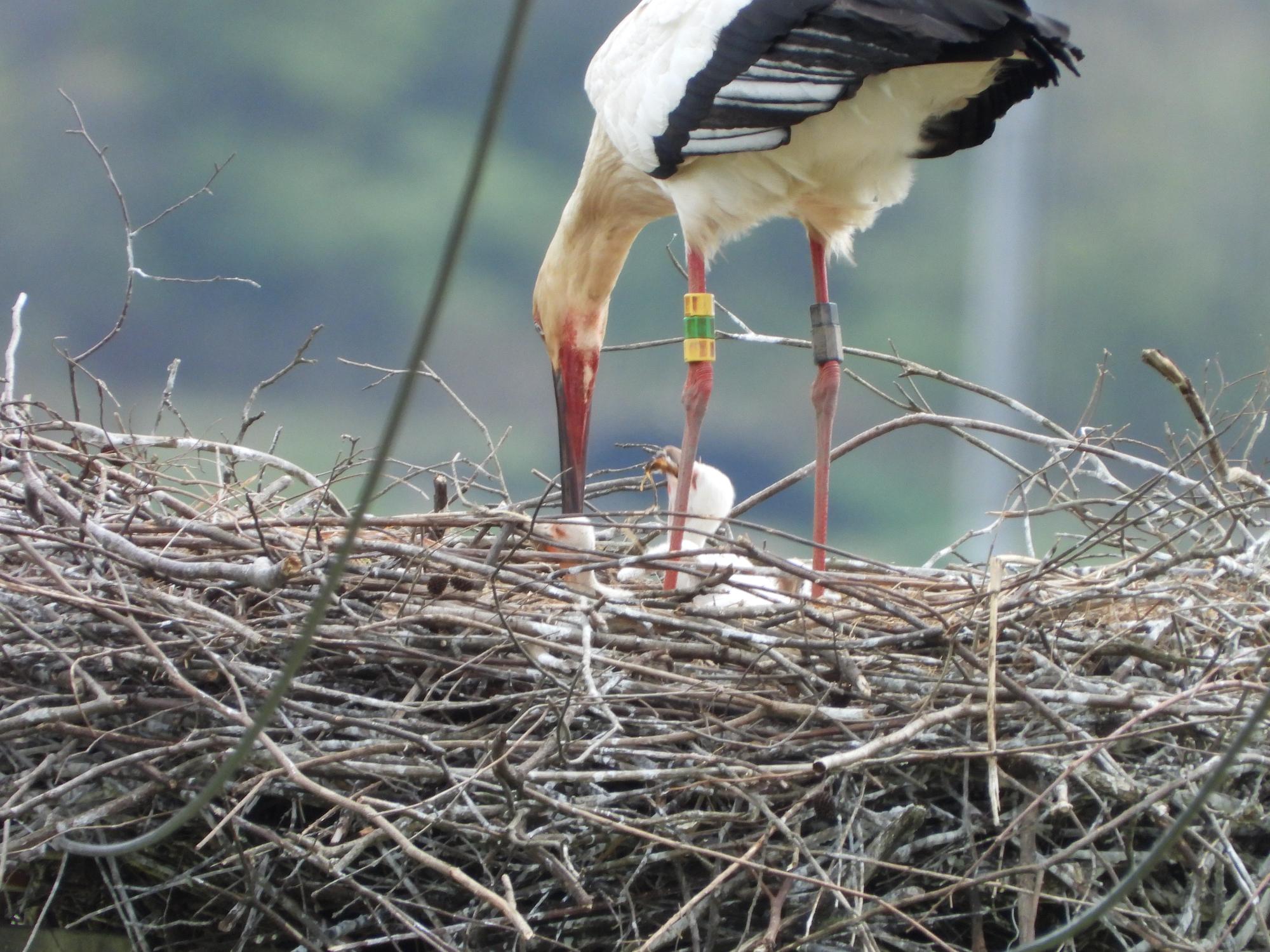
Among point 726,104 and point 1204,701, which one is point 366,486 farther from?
point 726,104

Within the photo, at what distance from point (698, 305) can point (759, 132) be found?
46 cm

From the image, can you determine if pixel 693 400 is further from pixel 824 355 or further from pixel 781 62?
pixel 781 62

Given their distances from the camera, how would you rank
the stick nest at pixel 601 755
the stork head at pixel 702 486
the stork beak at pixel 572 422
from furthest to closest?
the stork beak at pixel 572 422, the stork head at pixel 702 486, the stick nest at pixel 601 755

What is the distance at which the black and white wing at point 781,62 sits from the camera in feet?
6.15

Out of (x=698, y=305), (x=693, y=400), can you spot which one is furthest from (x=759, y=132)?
(x=693, y=400)

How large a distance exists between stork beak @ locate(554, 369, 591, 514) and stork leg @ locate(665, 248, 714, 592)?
221mm

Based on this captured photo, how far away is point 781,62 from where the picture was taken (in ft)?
6.48

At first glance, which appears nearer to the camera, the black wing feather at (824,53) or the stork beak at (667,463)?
the black wing feather at (824,53)

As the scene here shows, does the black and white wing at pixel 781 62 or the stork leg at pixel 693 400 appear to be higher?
the black and white wing at pixel 781 62

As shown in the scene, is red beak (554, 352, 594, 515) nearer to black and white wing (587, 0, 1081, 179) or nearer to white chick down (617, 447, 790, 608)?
white chick down (617, 447, 790, 608)

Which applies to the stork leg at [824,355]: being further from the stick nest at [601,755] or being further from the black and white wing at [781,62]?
the stick nest at [601,755]

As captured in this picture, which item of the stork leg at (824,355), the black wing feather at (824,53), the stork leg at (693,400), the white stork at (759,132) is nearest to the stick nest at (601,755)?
the white stork at (759,132)

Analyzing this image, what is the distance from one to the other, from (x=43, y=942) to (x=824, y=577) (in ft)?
3.65

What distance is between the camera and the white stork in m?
1.92
